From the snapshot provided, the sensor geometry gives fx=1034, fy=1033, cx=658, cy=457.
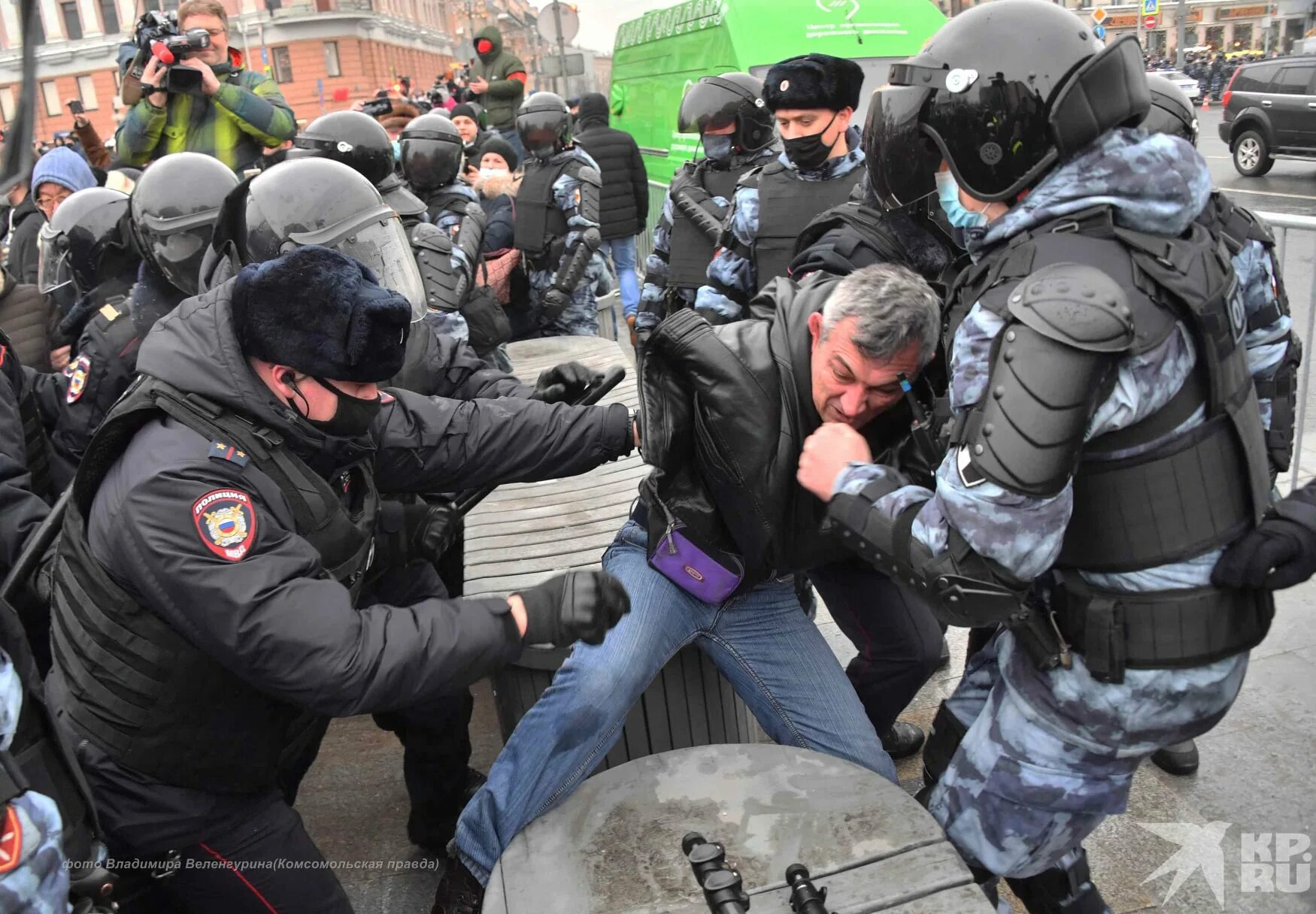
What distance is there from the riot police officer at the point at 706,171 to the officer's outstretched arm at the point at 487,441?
234 cm

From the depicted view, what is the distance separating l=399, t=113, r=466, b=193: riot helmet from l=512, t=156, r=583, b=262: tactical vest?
95cm

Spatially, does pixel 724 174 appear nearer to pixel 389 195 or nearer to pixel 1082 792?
pixel 389 195

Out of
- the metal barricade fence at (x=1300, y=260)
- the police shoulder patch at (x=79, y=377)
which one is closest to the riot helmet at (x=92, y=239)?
the police shoulder patch at (x=79, y=377)

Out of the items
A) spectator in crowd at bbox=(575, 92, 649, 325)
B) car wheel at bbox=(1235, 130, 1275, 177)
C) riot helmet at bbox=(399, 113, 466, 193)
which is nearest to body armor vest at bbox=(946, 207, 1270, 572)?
riot helmet at bbox=(399, 113, 466, 193)

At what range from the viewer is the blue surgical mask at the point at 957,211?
2.05 m

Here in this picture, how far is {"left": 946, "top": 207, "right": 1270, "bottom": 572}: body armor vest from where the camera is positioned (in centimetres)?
177

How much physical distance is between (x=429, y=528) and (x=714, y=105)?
327 cm

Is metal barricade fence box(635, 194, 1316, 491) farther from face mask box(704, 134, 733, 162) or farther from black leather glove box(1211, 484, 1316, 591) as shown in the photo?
face mask box(704, 134, 733, 162)

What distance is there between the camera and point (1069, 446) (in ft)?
5.52

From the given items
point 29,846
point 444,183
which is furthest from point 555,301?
point 29,846

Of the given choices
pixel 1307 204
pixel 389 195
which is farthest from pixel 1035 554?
pixel 1307 204

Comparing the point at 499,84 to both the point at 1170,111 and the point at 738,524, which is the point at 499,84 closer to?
the point at 1170,111

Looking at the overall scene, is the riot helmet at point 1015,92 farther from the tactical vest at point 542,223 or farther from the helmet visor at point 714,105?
the tactical vest at point 542,223
